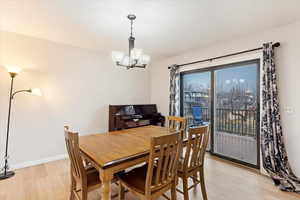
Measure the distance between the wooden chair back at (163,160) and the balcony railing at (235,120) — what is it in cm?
224

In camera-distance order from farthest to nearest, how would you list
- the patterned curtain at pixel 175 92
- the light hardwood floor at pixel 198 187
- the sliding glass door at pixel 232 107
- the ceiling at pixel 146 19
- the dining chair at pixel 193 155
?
the patterned curtain at pixel 175 92, the sliding glass door at pixel 232 107, the light hardwood floor at pixel 198 187, the ceiling at pixel 146 19, the dining chair at pixel 193 155

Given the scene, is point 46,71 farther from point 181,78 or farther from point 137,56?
point 181,78

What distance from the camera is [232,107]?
3332mm

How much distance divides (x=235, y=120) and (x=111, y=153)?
9.17 ft

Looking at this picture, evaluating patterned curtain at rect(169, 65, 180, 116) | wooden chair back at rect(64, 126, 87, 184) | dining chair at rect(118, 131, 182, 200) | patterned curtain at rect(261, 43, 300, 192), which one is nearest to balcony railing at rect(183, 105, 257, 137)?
patterned curtain at rect(261, 43, 300, 192)

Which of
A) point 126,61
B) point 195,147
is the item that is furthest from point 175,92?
point 195,147

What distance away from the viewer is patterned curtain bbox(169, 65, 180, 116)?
13.5 ft

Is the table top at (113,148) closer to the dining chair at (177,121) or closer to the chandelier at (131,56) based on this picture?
the dining chair at (177,121)

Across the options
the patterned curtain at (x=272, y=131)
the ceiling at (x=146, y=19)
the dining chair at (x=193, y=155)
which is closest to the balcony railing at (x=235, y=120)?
the patterned curtain at (x=272, y=131)

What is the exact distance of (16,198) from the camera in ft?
6.74

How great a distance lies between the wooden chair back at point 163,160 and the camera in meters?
1.37

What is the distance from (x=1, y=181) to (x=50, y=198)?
1104 mm

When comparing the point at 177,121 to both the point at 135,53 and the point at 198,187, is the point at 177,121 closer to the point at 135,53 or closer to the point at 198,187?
the point at 198,187

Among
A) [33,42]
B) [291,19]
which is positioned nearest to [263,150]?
[291,19]
